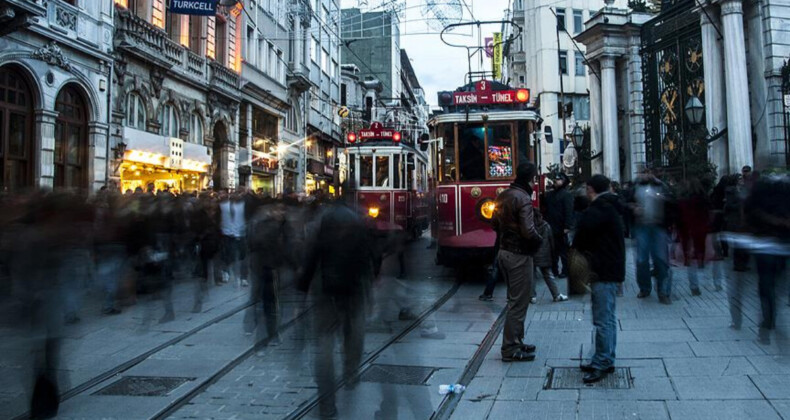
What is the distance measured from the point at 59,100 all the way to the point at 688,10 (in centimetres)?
1905

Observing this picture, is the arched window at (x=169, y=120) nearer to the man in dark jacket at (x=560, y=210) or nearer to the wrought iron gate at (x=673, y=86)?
the man in dark jacket at (x=560, y=210)

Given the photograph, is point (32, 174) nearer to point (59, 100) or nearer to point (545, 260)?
point (59, 100)

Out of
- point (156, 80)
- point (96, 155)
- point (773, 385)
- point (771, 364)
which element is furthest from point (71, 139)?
point (773, 385)

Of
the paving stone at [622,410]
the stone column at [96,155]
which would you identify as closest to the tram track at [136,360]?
the paving stone at [622,410]

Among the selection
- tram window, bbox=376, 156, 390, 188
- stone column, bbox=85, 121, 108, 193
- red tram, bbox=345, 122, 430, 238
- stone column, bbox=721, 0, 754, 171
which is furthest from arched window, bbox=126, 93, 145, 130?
stone column, bbox=721, 0, 754, 171

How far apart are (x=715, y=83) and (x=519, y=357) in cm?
1532

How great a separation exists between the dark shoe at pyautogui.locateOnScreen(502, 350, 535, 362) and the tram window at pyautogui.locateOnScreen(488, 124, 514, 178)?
5820 millimetres

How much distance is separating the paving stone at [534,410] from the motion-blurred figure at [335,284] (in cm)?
132

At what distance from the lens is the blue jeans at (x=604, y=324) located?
5750 mm

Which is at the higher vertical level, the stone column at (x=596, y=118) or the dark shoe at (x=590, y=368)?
the stone column at (x=596, y=118)

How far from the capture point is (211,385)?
19.7ft

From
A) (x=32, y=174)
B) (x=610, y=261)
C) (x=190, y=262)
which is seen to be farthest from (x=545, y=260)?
(x=32, y=174)

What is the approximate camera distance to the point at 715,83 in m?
18.2

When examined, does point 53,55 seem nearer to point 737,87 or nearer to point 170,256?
point 170,256
